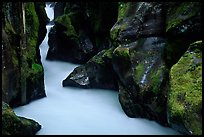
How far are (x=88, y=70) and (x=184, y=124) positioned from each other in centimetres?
690

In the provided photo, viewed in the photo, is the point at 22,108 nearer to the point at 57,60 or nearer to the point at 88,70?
the point at 88,70

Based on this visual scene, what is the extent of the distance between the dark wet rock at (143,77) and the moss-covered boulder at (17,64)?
3319mm

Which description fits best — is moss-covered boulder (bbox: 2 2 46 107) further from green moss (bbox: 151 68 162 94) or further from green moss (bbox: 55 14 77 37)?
green moss (bbox: 55 14 77 37)

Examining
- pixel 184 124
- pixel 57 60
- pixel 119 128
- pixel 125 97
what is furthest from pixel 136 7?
pixel 57 60

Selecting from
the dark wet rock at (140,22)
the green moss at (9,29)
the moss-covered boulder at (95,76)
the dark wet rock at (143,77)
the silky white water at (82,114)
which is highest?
the dark wet rock at (140,22)

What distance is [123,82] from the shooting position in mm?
10836

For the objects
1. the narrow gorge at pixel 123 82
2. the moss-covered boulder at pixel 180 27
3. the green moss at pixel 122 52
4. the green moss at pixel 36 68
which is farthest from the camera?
the green moss at pixel 36 68

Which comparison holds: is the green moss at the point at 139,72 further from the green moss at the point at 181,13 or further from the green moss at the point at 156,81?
the green moss at the point at 181,13

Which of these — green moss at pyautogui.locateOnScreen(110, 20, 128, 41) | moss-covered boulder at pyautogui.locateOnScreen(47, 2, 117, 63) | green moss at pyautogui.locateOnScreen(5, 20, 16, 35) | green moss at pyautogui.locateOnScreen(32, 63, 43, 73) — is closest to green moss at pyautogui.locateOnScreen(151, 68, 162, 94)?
green moss at pyautogui.locateOnScreen(110, 20, 128, 41)

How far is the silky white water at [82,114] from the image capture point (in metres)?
9.75

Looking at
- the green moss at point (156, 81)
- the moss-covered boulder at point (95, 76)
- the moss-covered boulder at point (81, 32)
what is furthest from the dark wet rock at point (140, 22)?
the moss-covered boulder at point (81, 32)

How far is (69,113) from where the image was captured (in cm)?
1141

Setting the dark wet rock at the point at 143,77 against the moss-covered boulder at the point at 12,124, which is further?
the dark wet rock at the point at 143,77

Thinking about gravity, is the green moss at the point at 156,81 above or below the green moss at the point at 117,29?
below
